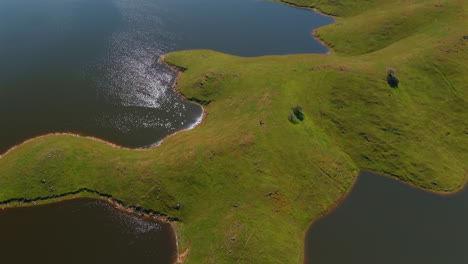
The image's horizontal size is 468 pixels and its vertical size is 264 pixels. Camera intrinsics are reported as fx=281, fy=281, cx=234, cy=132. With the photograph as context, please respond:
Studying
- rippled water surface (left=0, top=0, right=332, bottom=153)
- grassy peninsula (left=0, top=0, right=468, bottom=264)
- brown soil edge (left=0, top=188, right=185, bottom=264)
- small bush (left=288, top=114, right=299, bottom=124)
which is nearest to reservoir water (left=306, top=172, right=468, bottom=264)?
grassy peninsula (left=0, top=0, right=468, bottom=264)

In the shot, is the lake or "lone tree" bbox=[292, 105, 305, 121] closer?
the lake

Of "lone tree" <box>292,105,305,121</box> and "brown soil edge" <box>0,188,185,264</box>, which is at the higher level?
"lone tree" <box>292,105,305,121</box>

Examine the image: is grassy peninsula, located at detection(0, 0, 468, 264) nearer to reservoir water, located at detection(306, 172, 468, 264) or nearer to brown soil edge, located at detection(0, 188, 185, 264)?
brown soil edge, located at detection(0, 188, 185, 264)

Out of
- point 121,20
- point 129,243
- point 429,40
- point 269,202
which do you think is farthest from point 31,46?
point 429,40

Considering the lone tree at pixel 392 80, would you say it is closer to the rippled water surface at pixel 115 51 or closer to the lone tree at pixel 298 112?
the lone tree at pixel 298 112

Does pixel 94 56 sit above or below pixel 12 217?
above

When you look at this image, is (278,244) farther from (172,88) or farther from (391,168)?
(172,88)
